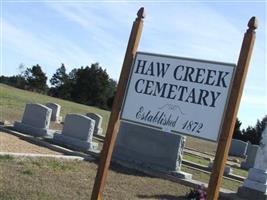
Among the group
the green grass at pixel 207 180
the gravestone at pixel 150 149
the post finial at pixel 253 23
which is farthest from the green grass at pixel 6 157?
the post finial at pixel 253 23

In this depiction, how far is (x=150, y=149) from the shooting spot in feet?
46.3

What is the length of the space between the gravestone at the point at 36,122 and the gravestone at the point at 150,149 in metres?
3.27

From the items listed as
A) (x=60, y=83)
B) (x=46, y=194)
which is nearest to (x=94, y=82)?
(x=60, y=83)

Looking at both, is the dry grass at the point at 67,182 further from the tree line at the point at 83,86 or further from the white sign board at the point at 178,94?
the tree line at the point at 83,86

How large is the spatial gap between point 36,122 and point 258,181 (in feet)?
26.8

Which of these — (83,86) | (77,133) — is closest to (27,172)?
(77,133)

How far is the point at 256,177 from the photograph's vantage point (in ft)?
38.7

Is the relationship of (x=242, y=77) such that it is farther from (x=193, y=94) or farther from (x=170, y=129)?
(x=170, y=129)

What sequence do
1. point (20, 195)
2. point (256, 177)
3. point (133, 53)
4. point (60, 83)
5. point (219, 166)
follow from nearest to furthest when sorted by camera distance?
point (219, 166) → point (133, 53) → point (20, 195) → point (256, 177) → point (60, 83)

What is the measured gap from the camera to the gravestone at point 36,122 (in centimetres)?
1688

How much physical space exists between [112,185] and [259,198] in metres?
3.49

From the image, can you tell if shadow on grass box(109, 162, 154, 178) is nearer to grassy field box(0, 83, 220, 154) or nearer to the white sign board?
the white sign board

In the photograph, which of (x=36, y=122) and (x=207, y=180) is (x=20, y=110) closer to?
(x=36, y=122)

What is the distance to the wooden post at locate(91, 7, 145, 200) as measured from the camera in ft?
19.2
